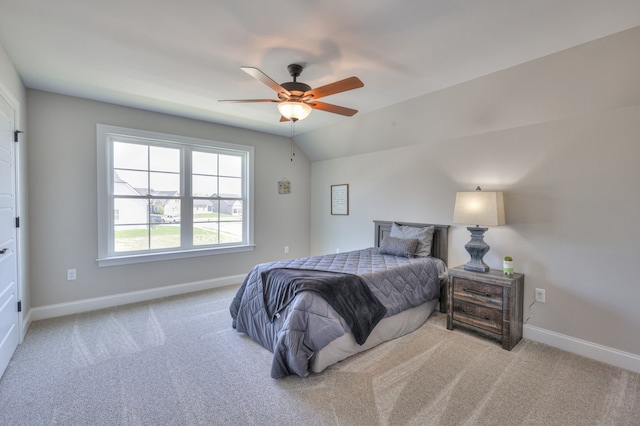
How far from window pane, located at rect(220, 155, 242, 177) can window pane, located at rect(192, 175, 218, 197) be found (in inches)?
7.5

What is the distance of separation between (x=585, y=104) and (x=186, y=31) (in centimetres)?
315

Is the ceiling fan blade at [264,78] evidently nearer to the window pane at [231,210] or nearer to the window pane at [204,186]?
the window pane at [204,186]

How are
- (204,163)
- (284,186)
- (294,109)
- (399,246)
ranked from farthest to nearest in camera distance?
(284,186), (204,163), (399,246), (294,109)

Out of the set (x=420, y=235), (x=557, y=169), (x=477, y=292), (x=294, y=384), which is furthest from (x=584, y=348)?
(x=294, y=384)

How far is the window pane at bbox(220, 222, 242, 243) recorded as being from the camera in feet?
15.0

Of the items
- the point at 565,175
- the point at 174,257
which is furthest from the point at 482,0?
Answer: the point at 174,257

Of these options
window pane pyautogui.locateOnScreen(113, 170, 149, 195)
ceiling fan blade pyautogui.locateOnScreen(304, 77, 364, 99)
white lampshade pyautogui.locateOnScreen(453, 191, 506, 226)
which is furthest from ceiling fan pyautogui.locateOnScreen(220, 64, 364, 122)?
window pane pyautogui.locateOnScreen(113, 170, 149, 195)

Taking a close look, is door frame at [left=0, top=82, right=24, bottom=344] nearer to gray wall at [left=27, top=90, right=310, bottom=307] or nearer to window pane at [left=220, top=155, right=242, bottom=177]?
gray wall at [left=27, top=90, right=310, bottom=307]

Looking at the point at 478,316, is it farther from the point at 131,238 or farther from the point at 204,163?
the point at 131,238

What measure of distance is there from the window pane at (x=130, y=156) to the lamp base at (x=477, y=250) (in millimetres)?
3969

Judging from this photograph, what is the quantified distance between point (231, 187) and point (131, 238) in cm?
151

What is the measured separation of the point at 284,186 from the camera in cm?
514

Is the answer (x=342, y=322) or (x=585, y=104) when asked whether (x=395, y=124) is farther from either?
(x=342, y=322)

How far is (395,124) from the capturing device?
3721 mm
